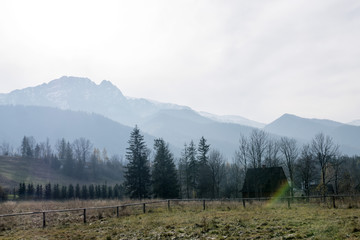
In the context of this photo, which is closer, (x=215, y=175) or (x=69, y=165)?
(x=215, y=175)

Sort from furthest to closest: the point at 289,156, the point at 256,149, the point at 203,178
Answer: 1. the point at 203,178
2. the point at 256,149
3. the point at 289,156

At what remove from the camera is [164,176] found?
53500mm

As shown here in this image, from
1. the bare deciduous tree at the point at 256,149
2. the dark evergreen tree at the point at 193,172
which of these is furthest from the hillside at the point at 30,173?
the bare deciduous tree at the point at 256,149

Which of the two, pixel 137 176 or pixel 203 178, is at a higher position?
pixel 137 176

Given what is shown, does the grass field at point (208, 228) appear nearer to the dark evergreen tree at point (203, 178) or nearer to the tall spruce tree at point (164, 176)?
the tall spruce tree at point (164, 176)

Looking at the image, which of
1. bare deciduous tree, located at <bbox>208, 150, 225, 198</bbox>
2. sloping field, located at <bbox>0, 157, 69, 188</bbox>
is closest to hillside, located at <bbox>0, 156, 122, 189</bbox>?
sloping field, located at <bbox>0, 157, 69, 188</bbox>

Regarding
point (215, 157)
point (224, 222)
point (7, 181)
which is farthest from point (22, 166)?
point (224, 222)

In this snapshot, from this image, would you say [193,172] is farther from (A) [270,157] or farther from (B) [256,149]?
(A) [270,157]

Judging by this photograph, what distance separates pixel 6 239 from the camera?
14.3 metres

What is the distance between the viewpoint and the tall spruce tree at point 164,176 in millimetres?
52688

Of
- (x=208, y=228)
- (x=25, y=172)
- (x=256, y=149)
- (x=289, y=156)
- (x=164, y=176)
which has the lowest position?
(x=208, y=228)

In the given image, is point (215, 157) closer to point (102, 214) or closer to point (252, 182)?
point (252, 182)

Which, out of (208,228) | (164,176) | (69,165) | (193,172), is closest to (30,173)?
(69,165)

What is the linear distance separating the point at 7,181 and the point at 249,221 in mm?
121006
